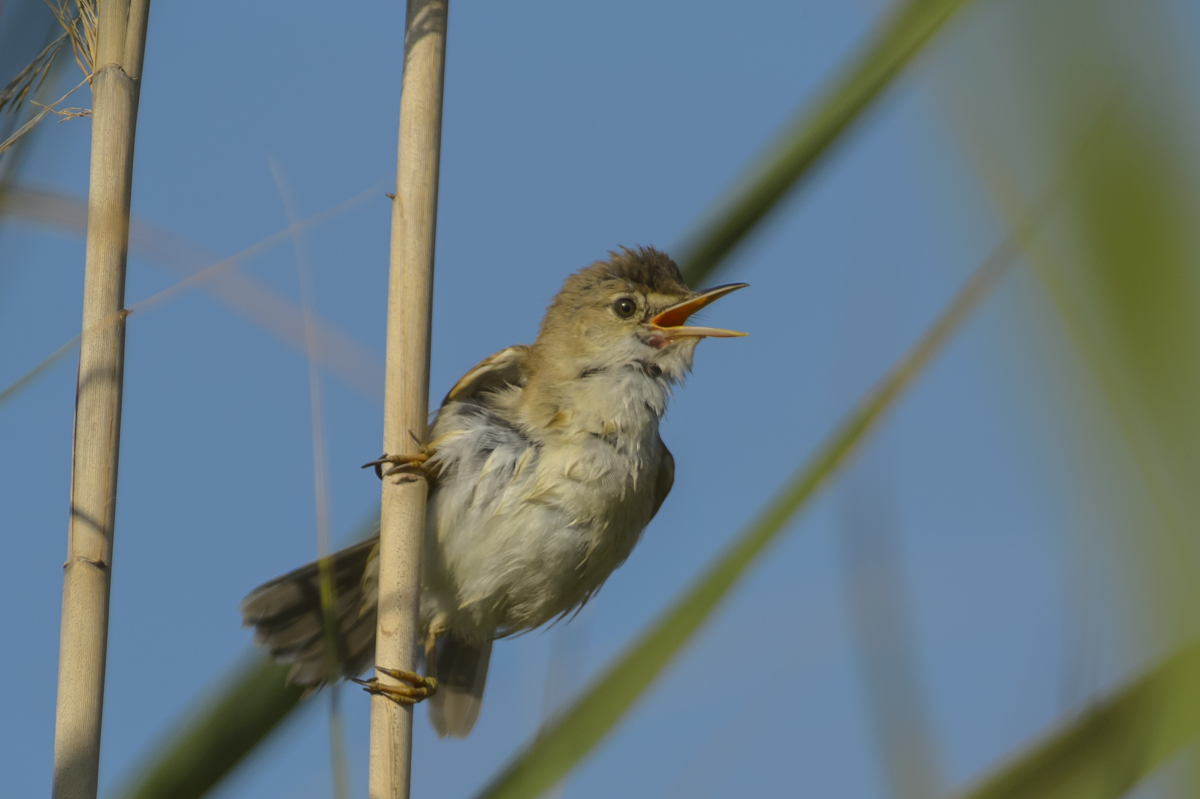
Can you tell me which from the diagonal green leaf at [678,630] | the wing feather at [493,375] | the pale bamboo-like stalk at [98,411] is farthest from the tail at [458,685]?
the diagonal green leaf at [678,630]

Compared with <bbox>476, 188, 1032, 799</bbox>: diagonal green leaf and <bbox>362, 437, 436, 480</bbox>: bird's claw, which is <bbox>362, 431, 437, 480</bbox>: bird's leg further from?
<bbox>476, 188, 1032, 799</bbox>: diagonal green leaf

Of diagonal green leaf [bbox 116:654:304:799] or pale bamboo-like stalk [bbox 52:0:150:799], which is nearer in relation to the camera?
diagonal green leaf [bbox 116:654:304:799]

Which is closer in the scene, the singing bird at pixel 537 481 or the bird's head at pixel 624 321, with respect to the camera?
the singing bird at pixel 537 481

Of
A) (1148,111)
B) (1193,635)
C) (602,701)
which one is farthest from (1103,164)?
(602,701)

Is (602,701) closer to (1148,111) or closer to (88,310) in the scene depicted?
(1148,111)

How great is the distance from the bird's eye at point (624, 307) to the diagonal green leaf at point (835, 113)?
6.35 feet

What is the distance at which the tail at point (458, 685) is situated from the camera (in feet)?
11.6

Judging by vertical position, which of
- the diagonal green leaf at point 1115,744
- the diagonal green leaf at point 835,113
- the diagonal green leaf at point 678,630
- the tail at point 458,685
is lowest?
the diagonal green leaf at point 1115,744

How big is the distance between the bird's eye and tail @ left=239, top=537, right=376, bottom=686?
100cm

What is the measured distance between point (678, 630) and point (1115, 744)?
1.70 feet

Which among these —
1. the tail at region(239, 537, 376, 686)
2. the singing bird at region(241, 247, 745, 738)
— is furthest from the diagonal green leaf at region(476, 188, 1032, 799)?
the singing bird at region(241, 247, 745, 738)

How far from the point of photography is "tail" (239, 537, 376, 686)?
2.87m

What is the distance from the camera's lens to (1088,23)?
2.05ft

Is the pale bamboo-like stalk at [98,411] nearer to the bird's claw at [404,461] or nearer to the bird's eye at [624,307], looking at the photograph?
the bird's claw at [404,461]
